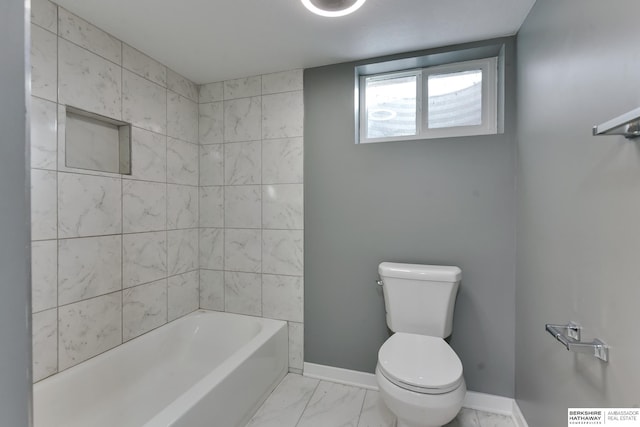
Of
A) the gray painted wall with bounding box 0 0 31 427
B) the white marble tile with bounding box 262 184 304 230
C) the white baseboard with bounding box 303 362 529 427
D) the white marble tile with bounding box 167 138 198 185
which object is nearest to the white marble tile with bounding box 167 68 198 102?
the white marble tile with bounding box 167 138 198 185

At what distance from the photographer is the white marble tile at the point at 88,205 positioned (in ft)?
5.15

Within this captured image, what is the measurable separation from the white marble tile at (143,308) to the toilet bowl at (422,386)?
158 centimetres

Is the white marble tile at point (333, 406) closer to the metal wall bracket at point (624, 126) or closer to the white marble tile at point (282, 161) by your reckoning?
the white marble tile at point (282, 161)

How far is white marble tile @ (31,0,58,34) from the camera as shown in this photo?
4.68 ft

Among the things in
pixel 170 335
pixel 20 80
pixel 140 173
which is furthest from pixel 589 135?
pixel 170 335

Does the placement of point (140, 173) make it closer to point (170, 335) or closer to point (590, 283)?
point (170, 335)

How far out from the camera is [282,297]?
2.28 metres

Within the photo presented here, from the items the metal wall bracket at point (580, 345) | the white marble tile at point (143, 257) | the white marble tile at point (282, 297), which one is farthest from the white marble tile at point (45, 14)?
the metal wall bracket at point (580, 345)

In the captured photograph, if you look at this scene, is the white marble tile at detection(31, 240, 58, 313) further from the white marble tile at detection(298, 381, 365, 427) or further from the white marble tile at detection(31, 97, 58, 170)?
the white marble tile at detection(298, 381, 365, 427)

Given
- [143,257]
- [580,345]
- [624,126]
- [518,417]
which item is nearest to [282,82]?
[143,257]

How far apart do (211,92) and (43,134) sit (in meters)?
1.25

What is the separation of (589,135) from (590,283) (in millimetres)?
514

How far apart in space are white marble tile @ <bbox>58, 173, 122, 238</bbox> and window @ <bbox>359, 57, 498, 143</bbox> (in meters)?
1.69

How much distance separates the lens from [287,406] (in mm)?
1881
